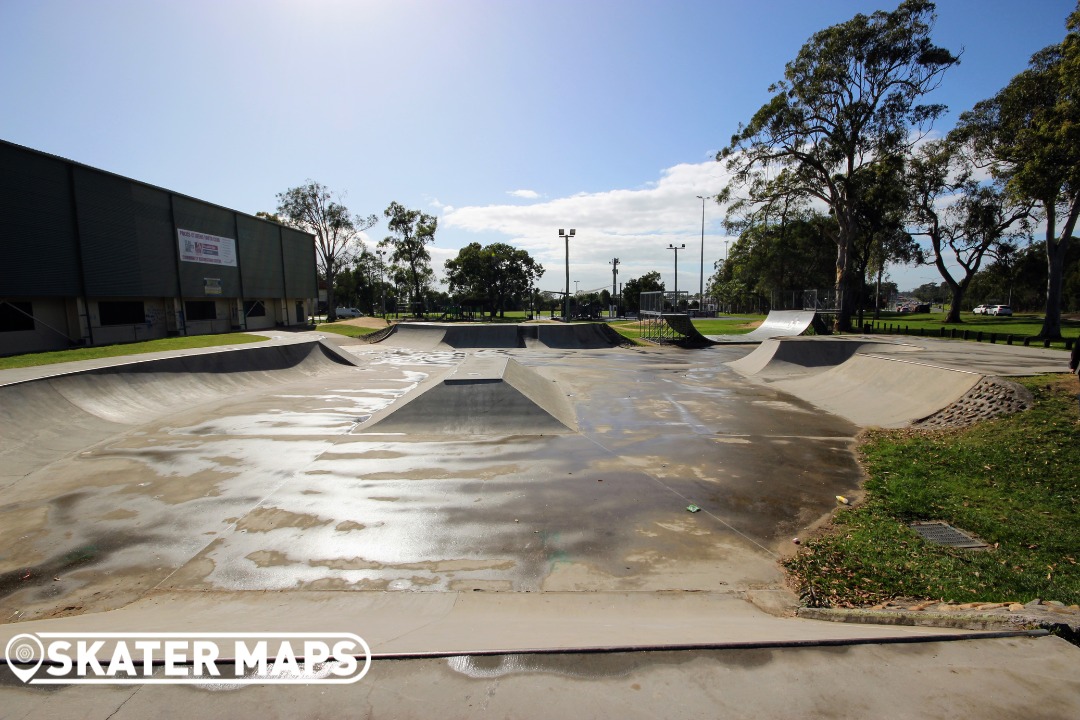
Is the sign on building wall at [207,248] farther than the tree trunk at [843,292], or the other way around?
the tree trunk at [843,292]

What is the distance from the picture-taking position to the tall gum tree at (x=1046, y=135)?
561 inches

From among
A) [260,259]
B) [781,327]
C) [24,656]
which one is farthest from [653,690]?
[260,259]

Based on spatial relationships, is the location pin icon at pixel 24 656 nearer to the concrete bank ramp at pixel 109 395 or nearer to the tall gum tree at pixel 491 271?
the concrete bank ramp at pixel 109 395

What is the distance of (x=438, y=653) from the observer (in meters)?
2.99

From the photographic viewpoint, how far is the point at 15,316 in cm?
2286

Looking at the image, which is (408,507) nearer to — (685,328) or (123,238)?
(685,328)

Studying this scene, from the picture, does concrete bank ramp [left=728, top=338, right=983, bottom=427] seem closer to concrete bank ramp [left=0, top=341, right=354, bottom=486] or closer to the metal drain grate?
the metal drain grate

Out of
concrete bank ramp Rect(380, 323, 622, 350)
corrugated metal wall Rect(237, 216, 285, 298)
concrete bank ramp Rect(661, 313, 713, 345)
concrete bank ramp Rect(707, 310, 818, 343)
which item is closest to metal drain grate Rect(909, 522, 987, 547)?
concrete bank ramp Rect(380, 323, 622, 350)

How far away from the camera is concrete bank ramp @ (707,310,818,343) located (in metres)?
31.8

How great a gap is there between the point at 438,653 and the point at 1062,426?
1154 cm

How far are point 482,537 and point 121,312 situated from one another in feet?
107

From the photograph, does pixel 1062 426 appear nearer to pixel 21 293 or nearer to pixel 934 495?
pixel 934 495

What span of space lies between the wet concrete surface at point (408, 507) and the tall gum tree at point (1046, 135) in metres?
12.0

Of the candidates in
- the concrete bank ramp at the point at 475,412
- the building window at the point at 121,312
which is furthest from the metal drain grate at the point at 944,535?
the building window at the point at 121,312
